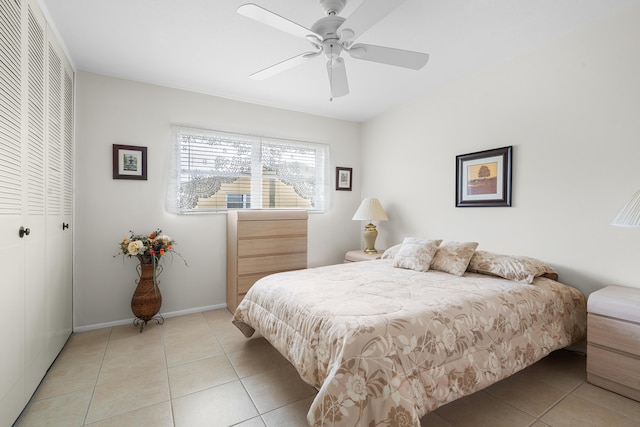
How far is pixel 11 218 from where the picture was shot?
4.88 ft

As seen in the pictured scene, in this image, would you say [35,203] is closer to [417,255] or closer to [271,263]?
[271,263]

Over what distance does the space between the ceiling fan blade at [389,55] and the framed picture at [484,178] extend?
4.41 ft

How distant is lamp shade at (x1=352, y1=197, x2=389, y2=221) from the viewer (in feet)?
A: 12.3

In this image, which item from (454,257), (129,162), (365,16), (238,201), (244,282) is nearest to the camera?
(365,16)

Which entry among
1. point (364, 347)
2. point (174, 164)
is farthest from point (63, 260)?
point (364, 347)

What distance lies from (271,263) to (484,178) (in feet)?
7.68

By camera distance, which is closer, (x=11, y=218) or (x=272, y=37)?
(x=11, y=218)

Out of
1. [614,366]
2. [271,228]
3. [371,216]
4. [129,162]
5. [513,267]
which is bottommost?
[614,366]

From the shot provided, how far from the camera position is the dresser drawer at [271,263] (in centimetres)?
316

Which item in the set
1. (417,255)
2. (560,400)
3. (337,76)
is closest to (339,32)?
(337,76)

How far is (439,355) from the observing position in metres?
1.45

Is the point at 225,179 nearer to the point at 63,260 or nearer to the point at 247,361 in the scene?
the point at 63,260

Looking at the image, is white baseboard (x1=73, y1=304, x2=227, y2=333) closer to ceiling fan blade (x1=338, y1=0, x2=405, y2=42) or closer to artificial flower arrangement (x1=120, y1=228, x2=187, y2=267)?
artificial flower arrangement (x1=120, y1=228, x2=187, y2=267)

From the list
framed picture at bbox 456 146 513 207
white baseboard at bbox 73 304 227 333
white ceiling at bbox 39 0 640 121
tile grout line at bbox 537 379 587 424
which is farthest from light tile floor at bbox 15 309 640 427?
white ceiling at bbox 39 0 640 121
